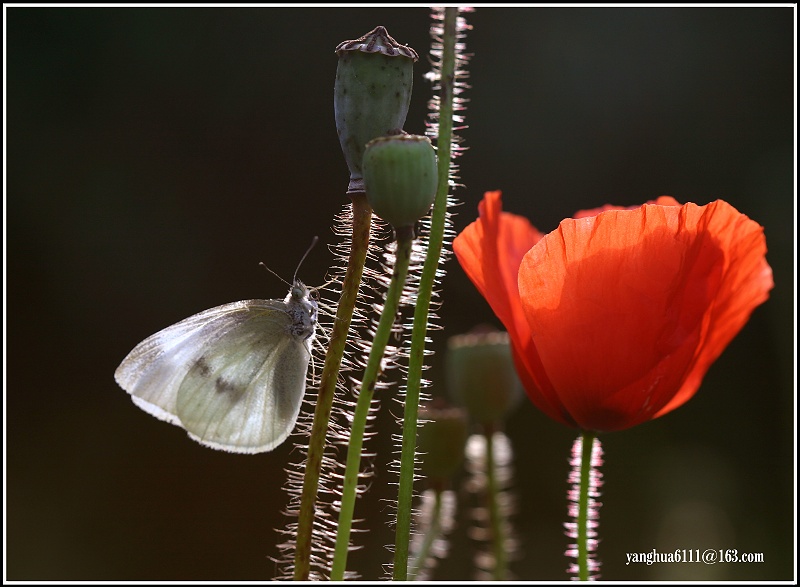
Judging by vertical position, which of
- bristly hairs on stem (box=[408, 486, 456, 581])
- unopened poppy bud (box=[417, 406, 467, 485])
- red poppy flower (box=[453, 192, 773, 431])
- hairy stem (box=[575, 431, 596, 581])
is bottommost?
bristly hairs on stem (box=[408, 486, 456, 581])

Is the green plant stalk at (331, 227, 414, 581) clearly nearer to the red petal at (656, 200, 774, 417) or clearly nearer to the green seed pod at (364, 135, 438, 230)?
the green seed pod at (364, 135, 438, 230)

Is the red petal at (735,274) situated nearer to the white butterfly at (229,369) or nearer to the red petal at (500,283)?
the red petal at (500,283)

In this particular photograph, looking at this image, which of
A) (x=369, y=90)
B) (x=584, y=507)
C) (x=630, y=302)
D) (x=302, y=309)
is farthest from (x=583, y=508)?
(x=302, y=309)

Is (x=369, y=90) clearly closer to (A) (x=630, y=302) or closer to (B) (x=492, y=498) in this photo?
(A) (x=630, y=302)

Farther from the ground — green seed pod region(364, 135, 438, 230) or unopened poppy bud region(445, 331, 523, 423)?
green seed pod region(364, 135, 438, 230)

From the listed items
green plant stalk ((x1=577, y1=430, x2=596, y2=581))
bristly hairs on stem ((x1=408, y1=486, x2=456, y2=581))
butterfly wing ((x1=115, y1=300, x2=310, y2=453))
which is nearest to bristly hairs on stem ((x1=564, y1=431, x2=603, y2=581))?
green plant stalk ((x1=577, y1=430, x2=596, y2=581))

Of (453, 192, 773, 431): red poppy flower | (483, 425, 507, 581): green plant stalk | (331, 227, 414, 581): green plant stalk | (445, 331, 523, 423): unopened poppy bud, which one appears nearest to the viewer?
(331, 227, 414, 581): green plant stalk
